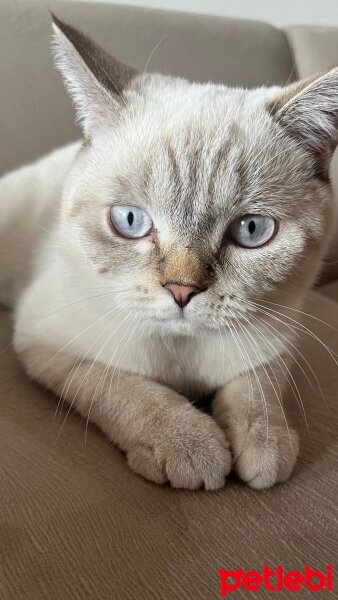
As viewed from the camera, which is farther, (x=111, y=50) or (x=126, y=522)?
(x=111, y=50)

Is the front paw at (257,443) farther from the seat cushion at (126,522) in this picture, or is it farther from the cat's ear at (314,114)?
the cat's ear at (314,114)

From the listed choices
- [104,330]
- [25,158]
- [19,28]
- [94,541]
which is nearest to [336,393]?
[104,330]

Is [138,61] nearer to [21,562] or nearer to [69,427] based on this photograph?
[69,427]

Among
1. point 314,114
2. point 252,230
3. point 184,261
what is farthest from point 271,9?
point 184,261

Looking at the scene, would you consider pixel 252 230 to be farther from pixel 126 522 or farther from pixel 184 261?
pixel 126 522

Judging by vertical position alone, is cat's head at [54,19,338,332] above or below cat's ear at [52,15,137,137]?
below

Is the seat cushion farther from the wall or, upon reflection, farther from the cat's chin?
the wall

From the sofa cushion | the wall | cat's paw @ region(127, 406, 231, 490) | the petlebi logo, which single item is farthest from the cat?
the wall
